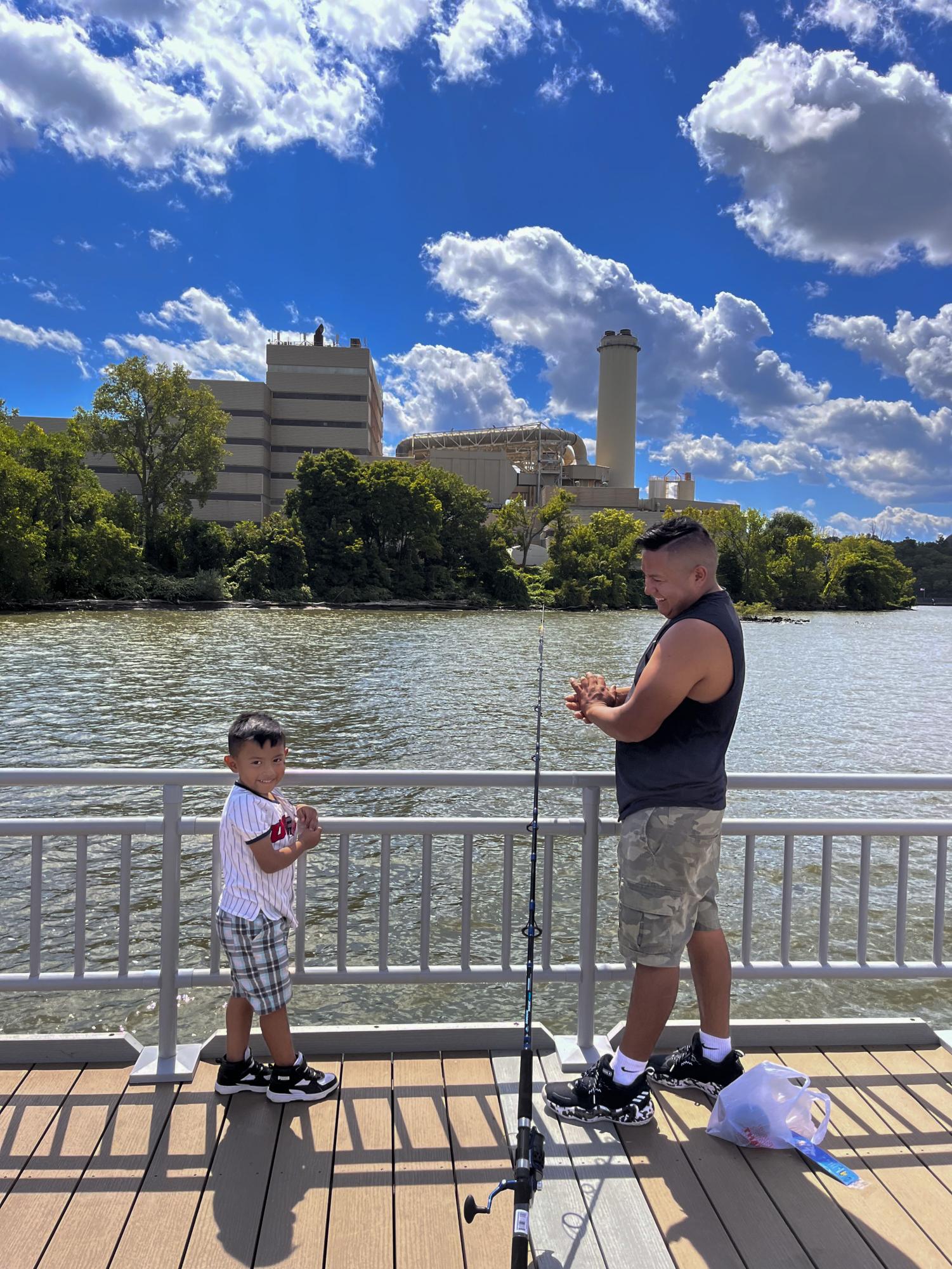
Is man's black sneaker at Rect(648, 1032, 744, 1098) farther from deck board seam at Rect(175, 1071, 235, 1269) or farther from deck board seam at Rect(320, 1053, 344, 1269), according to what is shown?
deck board seam at Rect(175, 1071, 235, 1269)

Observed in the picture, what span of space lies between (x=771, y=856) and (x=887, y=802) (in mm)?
4311

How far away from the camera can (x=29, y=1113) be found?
259cm

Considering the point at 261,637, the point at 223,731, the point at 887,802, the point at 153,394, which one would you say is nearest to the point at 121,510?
the point at 153,394

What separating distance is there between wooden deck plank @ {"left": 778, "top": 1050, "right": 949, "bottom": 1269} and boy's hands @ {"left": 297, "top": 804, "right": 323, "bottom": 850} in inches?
70.0

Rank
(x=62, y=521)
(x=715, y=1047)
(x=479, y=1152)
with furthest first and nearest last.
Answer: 1. (x=62, y=521)
2. (x=715, y=1047)
3. (x=479, y=1152)

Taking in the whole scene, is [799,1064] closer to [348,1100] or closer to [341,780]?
[348,1100]

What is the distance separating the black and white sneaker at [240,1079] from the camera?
2717mm

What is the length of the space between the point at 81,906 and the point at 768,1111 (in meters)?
2.30

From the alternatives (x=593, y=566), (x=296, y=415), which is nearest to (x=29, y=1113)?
(x=593, y=566)

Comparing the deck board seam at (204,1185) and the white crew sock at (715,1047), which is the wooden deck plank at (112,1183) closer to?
the deck board seam at (204,1185)

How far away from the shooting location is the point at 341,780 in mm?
2922

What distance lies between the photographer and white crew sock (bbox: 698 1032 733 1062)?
2.79 metres

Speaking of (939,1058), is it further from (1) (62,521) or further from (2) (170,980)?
(1) (62,521)

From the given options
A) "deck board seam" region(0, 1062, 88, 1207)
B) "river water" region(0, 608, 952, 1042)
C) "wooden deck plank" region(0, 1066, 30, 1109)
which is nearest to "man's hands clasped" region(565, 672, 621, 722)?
"deck board seam" region(0, 1062, 88, 1207)
